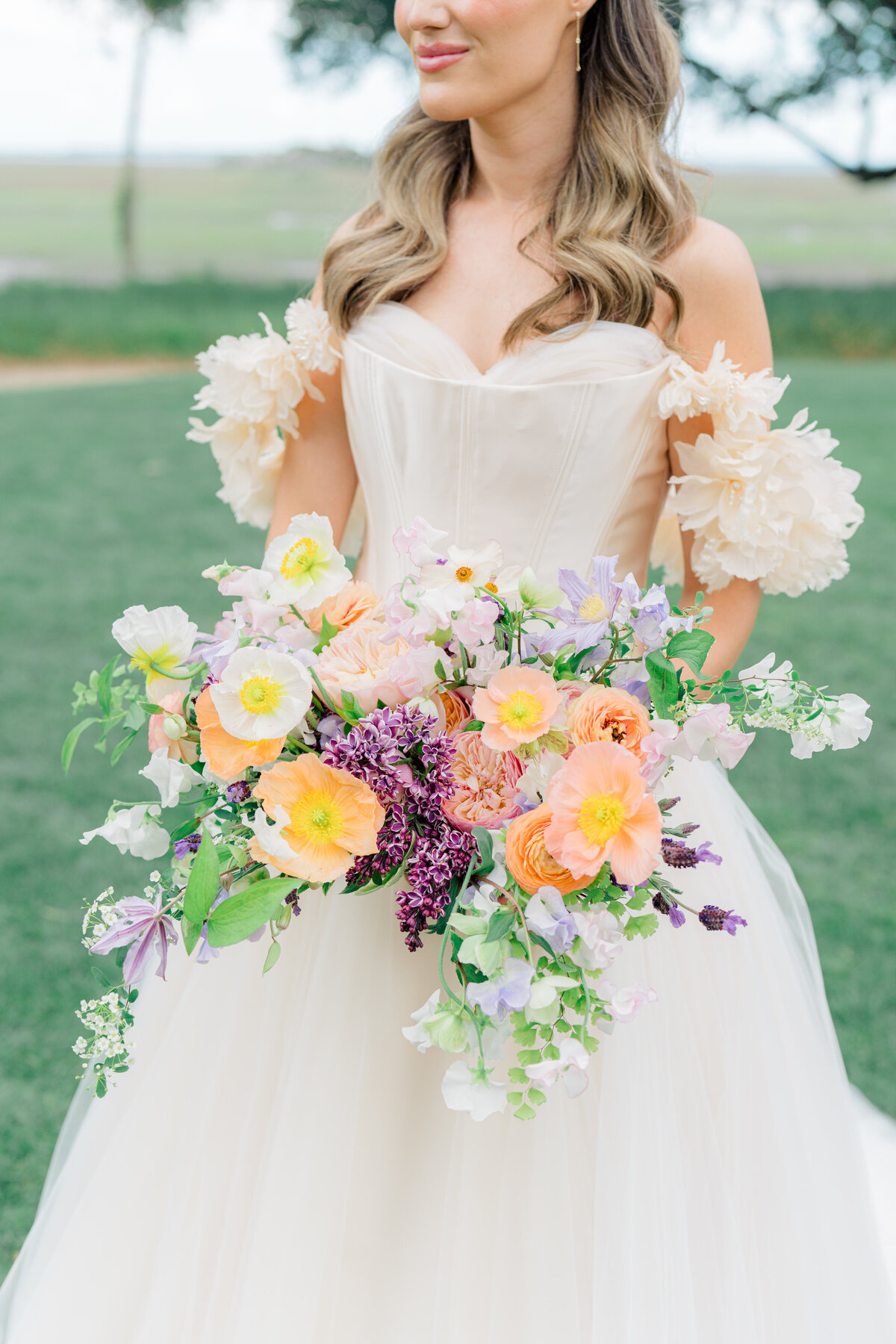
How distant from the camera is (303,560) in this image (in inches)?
60.1

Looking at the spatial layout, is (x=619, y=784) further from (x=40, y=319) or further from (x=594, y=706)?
(x=40, y=319)

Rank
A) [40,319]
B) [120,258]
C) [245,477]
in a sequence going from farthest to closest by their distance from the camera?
[120,258] → [40,319] → [245,477]

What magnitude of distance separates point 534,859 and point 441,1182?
736mm

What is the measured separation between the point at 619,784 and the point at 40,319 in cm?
1742

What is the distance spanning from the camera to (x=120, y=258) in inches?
861

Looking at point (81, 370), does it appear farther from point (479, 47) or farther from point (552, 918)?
point (552, 918)

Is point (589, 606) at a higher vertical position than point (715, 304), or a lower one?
lower

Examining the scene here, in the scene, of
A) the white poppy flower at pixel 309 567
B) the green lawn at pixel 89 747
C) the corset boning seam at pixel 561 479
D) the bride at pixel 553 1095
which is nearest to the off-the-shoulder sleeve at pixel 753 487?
the bride at pixel 553 1095

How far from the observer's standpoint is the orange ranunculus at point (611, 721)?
1.40 m

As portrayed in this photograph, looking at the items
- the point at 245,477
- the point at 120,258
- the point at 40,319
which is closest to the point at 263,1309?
the point at 245,477

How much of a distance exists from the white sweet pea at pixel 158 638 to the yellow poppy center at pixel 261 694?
0.15 meters

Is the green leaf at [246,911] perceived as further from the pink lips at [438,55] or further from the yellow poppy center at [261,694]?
the pink lips at [438,55]

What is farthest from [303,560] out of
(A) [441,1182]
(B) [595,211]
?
(A) [441,1182]

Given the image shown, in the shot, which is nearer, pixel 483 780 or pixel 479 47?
pixel 483 780
